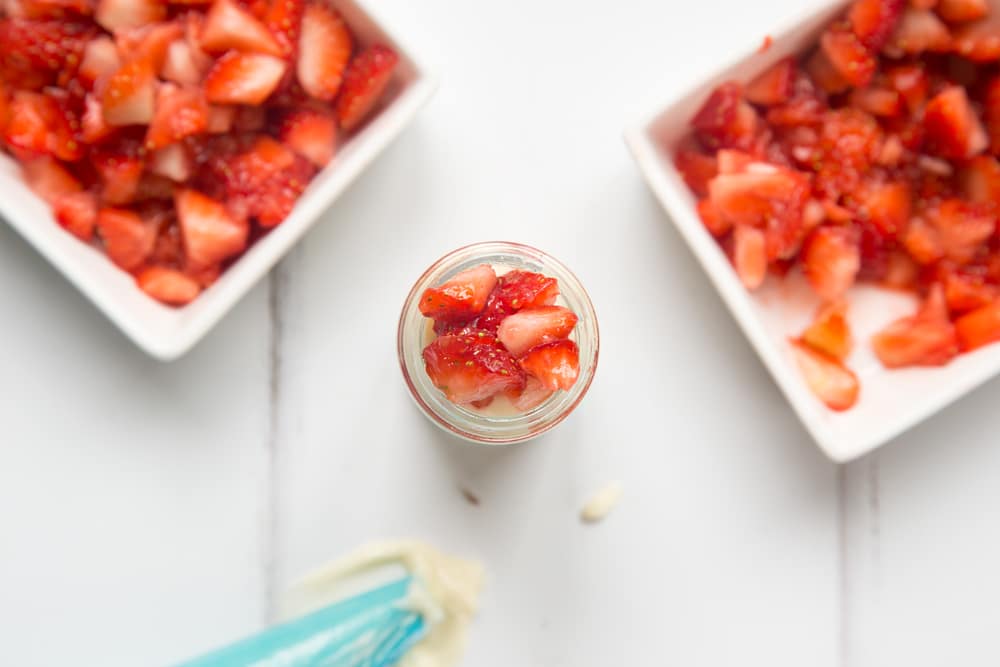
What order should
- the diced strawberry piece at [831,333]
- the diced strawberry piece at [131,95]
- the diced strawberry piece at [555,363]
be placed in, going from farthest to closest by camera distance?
the diced strawberry piece at [831,333] → the diced strawberry piece at [131,95] → the diced strawberry piece at [555,363]

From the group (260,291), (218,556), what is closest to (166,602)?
(218,556)

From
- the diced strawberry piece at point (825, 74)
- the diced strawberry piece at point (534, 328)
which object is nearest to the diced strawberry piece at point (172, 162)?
the diced strawberry piece at point (534, 328)

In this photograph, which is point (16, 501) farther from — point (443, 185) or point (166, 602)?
point (443, 185)

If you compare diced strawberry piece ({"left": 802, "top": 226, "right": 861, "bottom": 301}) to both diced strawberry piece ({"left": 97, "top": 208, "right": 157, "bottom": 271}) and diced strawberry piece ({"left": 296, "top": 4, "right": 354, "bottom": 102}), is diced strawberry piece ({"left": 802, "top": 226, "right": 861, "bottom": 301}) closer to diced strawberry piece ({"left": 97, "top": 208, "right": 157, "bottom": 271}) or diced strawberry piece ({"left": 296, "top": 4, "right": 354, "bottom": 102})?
diced strawberry piece ({"left": 296, "top": 4, "right": 354, "bottom": 102})

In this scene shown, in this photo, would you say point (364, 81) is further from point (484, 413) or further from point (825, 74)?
point (825, 74)

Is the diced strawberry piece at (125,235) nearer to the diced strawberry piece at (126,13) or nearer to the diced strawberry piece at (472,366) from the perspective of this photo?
the diced strawberry piece at (126,13)

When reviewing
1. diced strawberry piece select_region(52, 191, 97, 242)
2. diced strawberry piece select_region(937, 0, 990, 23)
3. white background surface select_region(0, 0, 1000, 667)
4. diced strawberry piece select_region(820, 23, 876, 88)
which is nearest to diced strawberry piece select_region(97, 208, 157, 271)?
diced strawberry piece select_region(52, 191, 97, 242)
